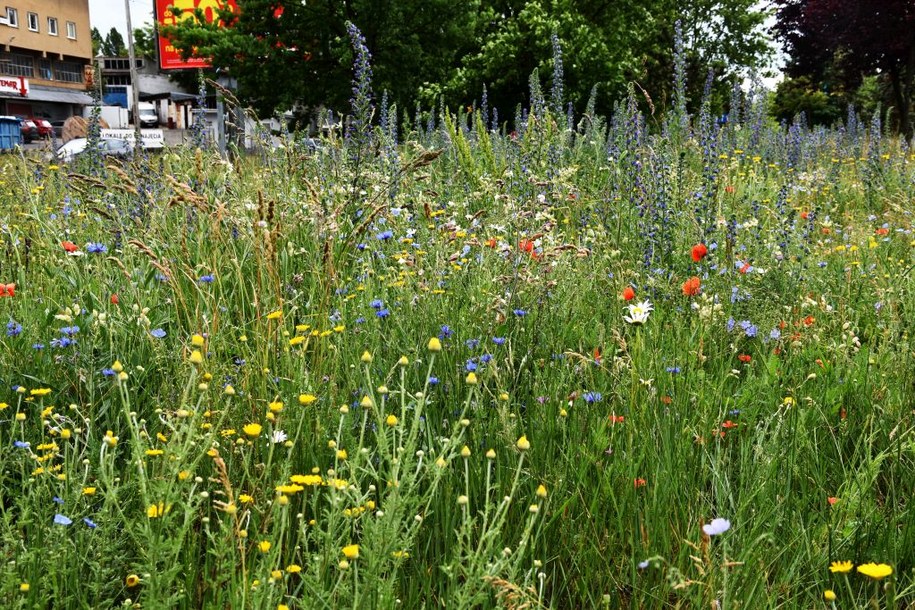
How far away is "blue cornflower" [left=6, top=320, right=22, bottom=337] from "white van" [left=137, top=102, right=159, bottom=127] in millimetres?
54550

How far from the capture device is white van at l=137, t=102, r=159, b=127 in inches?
2154

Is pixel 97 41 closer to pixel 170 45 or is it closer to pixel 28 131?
pixel 28 131

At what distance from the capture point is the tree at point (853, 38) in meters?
23.1

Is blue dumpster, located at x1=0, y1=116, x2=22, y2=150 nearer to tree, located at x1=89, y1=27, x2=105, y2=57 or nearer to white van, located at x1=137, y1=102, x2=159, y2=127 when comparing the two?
white van, located at x1=137, y1=102, x2=159, y2=127

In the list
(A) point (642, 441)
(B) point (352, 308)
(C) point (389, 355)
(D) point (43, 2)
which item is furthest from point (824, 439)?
(D) point (43, 2)

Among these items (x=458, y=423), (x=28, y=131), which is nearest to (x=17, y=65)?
(x=28, y=131)

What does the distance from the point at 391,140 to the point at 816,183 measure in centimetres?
399

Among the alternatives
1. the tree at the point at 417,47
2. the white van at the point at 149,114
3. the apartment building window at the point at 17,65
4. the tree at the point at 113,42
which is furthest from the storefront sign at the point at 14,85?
the tree at the point at 113,42

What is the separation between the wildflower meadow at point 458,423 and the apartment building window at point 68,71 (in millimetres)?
63147

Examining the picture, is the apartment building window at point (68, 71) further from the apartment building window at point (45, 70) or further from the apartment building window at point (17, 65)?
the apartment building window at point (17, 65)

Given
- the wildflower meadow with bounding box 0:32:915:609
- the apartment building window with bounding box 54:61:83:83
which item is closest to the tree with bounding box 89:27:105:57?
the apartment building window with bounding box 54:61:83:83

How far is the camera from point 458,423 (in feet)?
5.35

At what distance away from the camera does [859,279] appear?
12.4 feet

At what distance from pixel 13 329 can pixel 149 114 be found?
62317 mm
